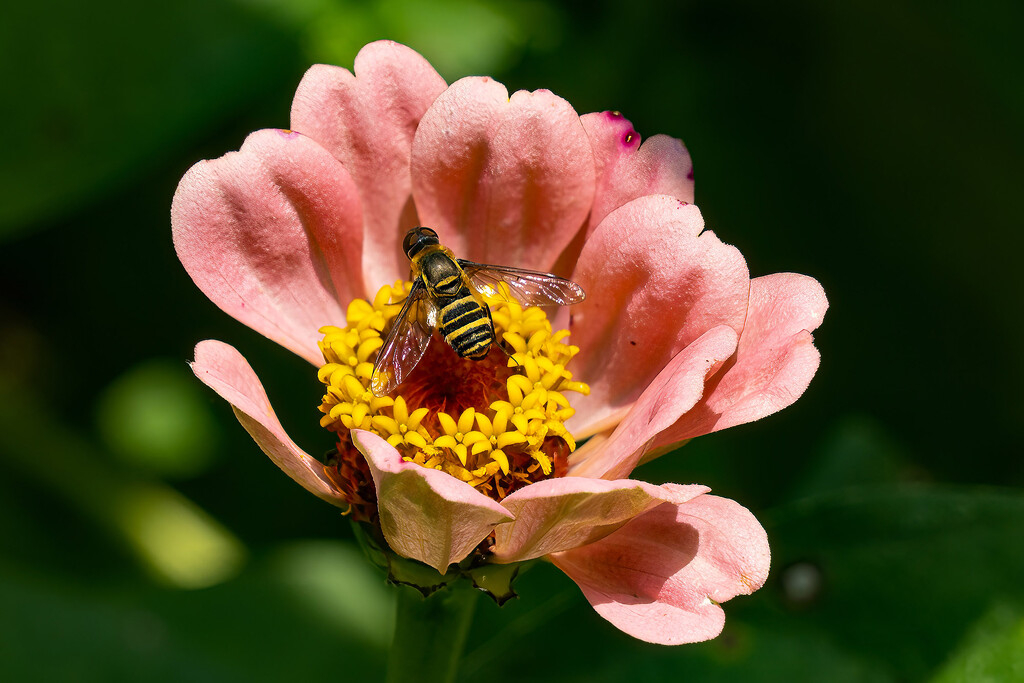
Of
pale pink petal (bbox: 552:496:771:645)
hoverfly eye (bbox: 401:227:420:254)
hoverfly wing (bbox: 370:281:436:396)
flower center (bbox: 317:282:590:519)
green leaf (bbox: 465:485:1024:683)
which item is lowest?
green leaf (bbox: 465:485:1024:683)

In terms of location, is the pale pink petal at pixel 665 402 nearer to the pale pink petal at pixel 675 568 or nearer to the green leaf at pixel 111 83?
the pale pink petal at pixel 675 568

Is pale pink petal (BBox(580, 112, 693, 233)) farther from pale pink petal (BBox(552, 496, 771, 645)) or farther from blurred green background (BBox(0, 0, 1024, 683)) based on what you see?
blurred green background (BBox(0, 0, 1024, 683))

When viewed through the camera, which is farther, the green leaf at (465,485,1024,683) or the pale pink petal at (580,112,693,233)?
the green leaf at (465,485,1024,683)

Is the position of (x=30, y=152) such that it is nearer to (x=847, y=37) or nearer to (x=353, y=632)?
(x=353, y=632)

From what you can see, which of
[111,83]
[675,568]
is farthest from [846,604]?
[111,83]

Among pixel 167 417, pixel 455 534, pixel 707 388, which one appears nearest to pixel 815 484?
pixel 707 388

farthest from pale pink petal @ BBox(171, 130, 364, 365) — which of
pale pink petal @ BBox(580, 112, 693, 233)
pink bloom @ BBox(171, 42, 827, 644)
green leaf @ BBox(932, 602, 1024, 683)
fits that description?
green leaf @ BBox(932, 602, 1024, 683)

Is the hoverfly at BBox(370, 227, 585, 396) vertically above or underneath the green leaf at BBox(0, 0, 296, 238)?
underneath

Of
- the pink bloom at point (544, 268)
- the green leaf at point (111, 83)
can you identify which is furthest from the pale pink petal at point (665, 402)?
the green leaf at point (111, 83)
